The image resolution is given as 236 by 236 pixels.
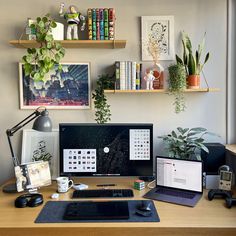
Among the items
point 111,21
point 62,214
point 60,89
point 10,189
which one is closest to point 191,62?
point 111,21

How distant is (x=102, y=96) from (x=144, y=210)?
3.09ft

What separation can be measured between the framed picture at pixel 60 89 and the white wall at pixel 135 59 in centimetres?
5

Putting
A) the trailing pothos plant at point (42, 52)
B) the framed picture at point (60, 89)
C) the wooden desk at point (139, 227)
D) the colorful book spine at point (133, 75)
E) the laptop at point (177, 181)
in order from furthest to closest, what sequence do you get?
the framed picture at point (60, 89), the colorful book spine at point (133, 75), the trailing pothos plant at point (42, 52), the laptop at point (177, 181), the wooden desk at point (139, 227)

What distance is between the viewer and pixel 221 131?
215 centimetres

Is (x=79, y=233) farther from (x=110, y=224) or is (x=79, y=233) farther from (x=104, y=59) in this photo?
(x=104, y=59)

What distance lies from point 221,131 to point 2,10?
1987 mm

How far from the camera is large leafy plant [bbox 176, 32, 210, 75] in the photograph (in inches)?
78.9

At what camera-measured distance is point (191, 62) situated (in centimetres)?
200

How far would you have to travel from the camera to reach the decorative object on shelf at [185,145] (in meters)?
1.92

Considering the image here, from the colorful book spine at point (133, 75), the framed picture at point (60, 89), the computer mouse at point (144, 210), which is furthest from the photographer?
the framed picture at point (60, 89)

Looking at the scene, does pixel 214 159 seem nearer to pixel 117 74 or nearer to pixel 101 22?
pixel 117 74

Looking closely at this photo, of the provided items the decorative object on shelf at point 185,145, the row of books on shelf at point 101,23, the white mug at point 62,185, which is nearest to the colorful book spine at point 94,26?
the row of books on shelf at point 101,23

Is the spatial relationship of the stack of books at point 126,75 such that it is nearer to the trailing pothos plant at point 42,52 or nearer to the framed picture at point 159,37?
the framed picture at point 159,37

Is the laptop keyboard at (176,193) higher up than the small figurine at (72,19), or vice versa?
the small figurine at (72,19)
